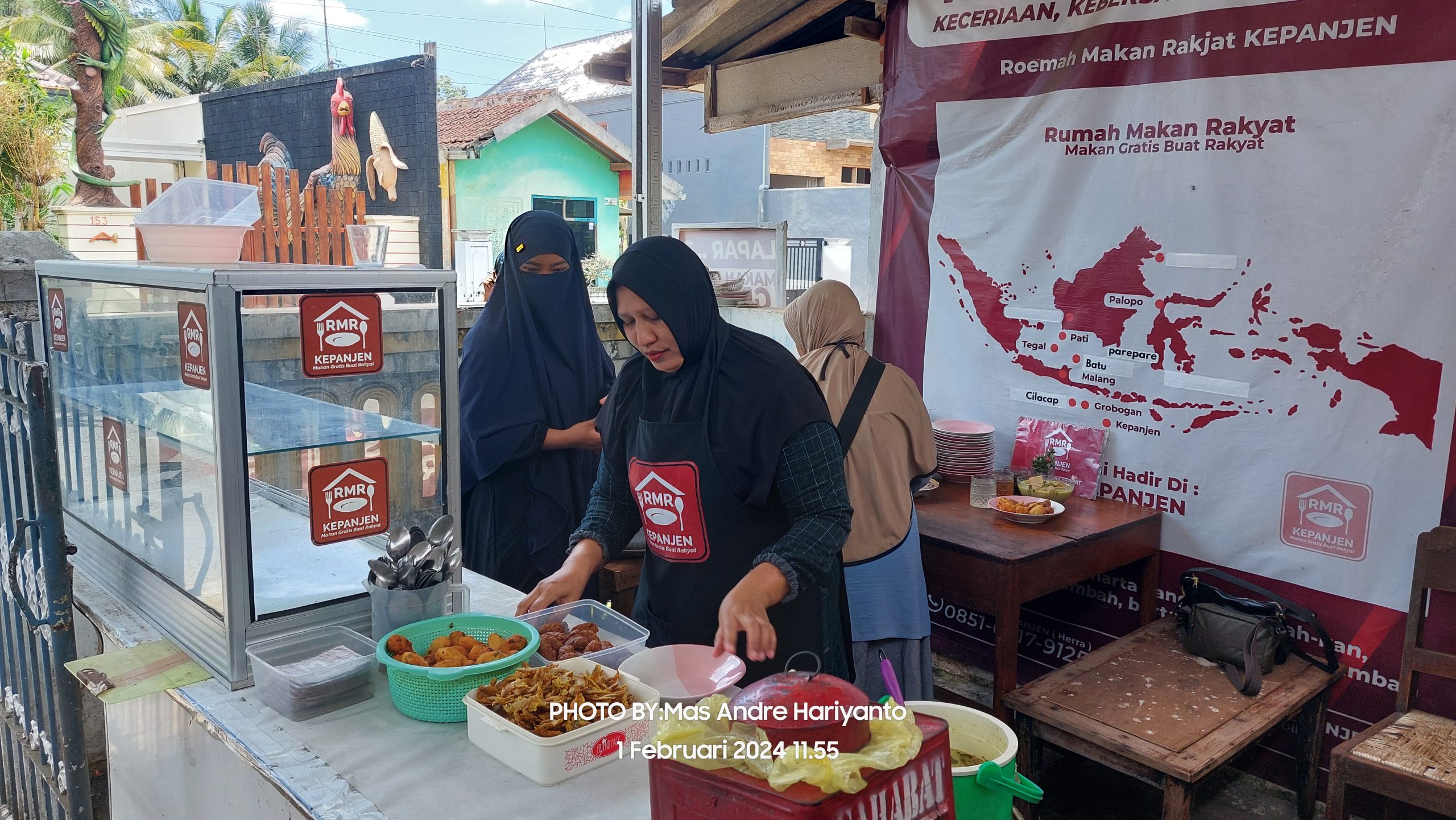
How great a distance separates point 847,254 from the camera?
14.7 metres

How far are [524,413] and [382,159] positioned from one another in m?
8.22

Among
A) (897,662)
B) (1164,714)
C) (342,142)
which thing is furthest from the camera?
(342,142)

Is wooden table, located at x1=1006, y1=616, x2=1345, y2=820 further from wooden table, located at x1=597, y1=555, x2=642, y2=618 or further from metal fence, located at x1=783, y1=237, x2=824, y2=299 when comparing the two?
metal fence, located at x1=783, y1=237, x2=824, y2=299

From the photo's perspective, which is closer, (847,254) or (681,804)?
(681,804)

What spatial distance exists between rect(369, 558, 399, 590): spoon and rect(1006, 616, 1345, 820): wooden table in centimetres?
165

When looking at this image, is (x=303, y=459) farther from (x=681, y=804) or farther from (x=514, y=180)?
(x=514, y=180)

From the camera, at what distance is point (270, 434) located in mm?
1688

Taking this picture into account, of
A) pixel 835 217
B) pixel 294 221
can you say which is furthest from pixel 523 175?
pixel 294 221

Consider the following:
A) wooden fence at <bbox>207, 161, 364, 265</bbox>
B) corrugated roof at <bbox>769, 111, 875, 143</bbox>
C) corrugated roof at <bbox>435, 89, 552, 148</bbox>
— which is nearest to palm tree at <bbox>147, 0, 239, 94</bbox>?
corrugated roof at <bbox>435, 89, 552, 148</bbox>

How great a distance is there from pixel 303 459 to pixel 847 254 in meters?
13.5

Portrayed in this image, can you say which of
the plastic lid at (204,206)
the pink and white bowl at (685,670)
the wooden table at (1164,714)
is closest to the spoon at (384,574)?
the pink and white bowl at (685,670)

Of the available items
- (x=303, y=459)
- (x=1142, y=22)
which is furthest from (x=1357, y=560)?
(x=303, y=459)

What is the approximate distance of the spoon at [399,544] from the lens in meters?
1.79

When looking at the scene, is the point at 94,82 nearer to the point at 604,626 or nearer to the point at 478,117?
the point at 478,117
